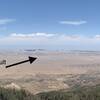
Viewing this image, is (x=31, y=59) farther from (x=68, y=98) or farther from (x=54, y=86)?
(x=54, y=86)

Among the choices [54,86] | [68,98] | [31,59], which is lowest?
[54,86]

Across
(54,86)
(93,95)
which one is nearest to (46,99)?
(93,95)

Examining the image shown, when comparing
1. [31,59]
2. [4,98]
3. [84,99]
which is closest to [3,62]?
[31,59]

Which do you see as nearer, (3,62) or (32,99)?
(3,62)

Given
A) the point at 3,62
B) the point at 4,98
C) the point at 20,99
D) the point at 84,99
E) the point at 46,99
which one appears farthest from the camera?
the point at 84,99

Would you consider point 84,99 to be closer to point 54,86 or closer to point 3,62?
point 3,62

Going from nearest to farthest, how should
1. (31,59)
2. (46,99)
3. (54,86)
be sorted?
(31,59) < (46,99) < (54,86)

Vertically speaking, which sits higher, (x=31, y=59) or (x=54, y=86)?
(x=31, y=59)

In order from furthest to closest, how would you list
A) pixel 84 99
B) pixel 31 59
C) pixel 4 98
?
pixel 84 99
pixel 4 98
pixel 31 59

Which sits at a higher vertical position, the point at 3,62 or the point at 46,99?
the point at 3,62
